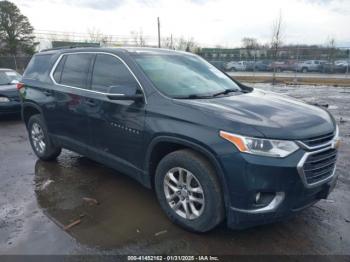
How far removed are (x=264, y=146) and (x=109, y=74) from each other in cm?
222

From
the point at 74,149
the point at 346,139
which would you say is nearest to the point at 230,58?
the point at 346,139

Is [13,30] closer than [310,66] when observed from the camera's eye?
No

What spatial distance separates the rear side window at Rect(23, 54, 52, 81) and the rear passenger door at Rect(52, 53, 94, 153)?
0.32 metres

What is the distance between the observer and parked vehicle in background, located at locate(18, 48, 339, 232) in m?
2.72

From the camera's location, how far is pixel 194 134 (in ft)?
9.68

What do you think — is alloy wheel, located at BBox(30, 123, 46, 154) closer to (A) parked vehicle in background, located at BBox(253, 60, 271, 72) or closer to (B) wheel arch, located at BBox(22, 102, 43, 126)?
(B) wheel arch, located at BBox(22, 102, 43, 126)

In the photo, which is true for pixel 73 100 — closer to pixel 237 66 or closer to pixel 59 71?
pixel 59 71

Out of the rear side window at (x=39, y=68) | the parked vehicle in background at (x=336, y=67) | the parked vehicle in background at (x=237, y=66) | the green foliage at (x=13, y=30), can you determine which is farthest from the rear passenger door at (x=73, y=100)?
the green foliage at (x=13, y=30)

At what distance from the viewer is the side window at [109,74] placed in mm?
3746

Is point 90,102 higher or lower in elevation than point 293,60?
higher

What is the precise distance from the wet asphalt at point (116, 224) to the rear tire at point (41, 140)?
0.49m

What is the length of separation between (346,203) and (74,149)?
3725mm

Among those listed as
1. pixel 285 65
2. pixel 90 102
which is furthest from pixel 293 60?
pixel 90 102

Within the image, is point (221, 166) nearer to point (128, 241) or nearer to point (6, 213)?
point (128, 241)
